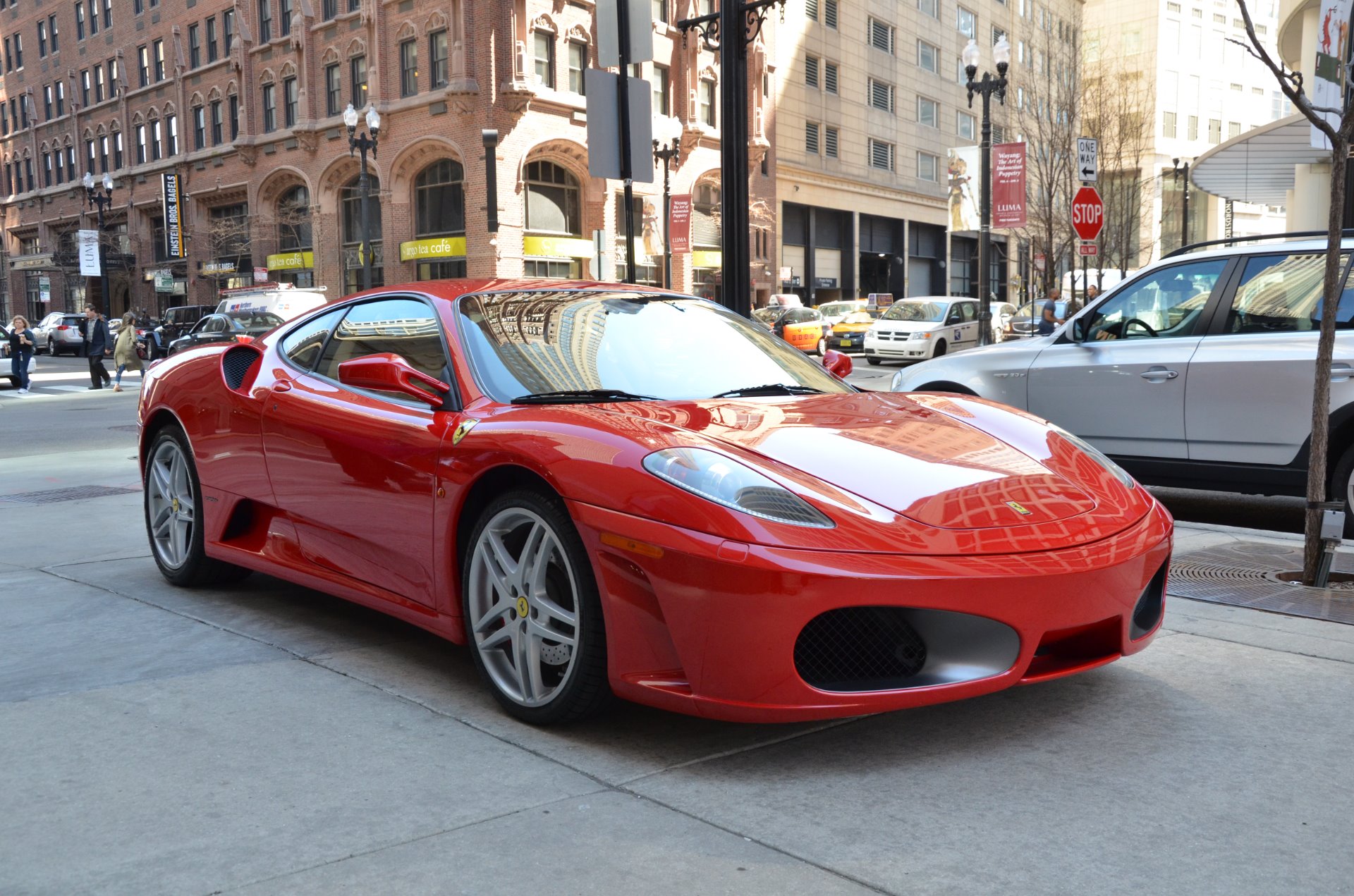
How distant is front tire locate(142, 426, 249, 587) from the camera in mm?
5473

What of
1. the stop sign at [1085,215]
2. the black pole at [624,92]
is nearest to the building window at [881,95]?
the stop sign at [1085,215]

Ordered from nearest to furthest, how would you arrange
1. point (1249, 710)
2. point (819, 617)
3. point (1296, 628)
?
point (819, 617), point (1249, 710), point (1296, 628)

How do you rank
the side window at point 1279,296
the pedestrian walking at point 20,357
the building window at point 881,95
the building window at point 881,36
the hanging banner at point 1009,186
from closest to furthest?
1. the side window at point 1279,296
2. the hanging banner at point 1009,186
3. the pedestrian walking at point 20,357
4. the building window at point 881,36
5. the building window at point 881,95

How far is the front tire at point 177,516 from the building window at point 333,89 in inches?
1689

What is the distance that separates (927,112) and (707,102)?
824 inches

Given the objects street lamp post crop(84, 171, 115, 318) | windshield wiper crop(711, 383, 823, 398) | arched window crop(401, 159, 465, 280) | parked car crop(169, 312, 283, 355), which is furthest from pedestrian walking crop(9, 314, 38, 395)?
street lamp post crop(84, 171, 115, 318)

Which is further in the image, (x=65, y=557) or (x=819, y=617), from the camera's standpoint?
(x=65, y=557)

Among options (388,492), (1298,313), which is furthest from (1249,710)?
Result: (1298,313)

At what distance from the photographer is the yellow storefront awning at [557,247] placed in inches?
1636

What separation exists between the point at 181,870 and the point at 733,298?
25.6 feet

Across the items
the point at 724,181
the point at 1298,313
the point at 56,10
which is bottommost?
the point at 1298,313

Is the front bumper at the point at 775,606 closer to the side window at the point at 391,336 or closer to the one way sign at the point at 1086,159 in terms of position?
the side window at the point at 391,336

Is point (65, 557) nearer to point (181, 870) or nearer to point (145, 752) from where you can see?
point (145, 752)

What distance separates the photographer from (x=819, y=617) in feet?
10.5
